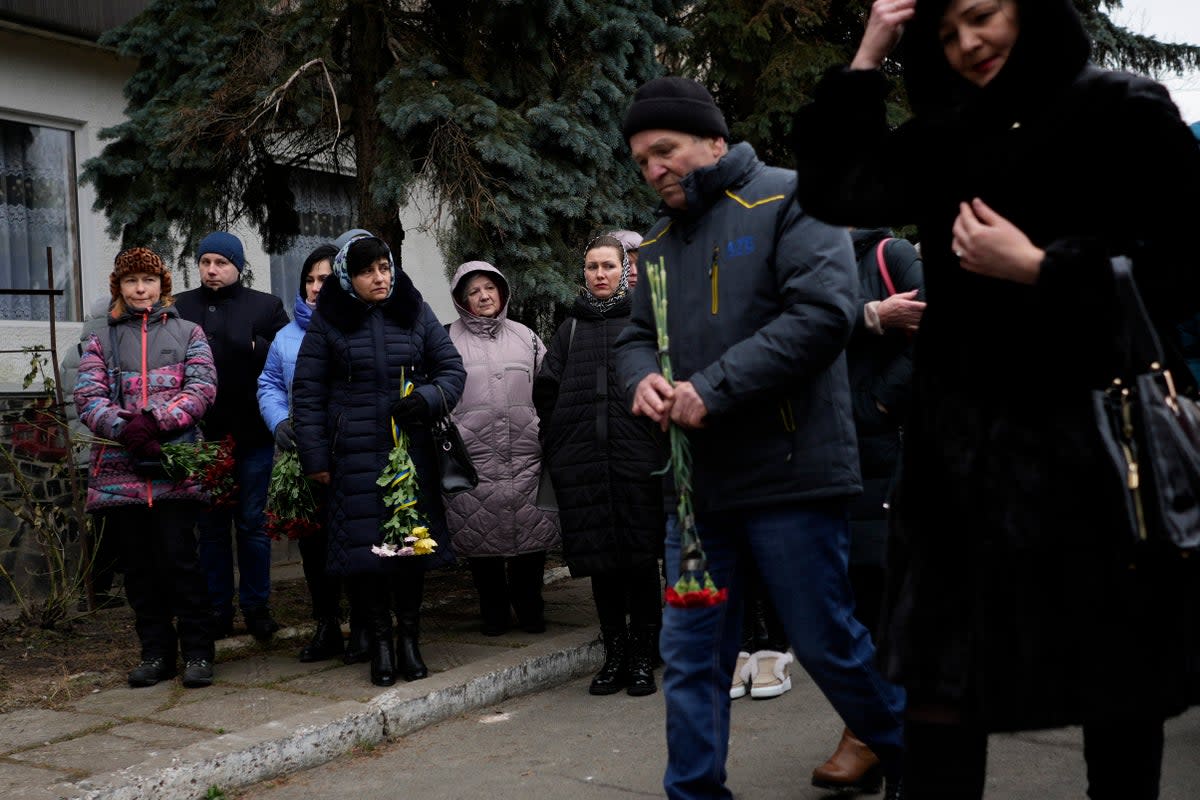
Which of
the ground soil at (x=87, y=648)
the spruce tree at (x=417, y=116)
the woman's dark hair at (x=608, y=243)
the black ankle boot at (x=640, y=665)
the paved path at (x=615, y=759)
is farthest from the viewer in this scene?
the spruce tree at (x=417, y=116)

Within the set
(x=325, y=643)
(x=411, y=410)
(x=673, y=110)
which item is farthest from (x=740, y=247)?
(x=325, y=643)

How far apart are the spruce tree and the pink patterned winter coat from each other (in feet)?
6.72

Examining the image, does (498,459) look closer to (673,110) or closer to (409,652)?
(409,652)

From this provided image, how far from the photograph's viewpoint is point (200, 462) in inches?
231

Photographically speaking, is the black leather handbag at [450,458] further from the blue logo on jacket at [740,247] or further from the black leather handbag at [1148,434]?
the black leather handbag at [1148,434]

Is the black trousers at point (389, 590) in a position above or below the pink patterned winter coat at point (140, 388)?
below

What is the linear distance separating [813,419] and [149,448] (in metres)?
3.35

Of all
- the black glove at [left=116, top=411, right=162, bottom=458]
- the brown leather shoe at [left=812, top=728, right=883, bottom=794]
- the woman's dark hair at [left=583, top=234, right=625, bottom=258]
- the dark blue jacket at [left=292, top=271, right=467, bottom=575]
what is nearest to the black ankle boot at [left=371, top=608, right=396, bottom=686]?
the dark blue jacket at [left=292, top=271, right=467, bottom=575]

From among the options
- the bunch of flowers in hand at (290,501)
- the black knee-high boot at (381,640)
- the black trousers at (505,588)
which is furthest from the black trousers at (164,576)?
the black trousers at (505,588)

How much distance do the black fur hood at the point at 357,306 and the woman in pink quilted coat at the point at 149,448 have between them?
2.27ft

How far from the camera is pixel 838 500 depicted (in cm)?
359

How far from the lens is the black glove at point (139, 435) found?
227 inches

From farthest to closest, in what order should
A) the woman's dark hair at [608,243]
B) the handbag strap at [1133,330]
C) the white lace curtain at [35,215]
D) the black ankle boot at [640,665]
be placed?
the white lace curtain at [35,215], the woman's dark hair at [608,243], the black ankle boot at [640,665], the handbag strap at [1133,330]

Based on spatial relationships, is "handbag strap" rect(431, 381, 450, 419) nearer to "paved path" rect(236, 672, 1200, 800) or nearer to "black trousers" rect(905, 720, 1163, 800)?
"paved path" rect(236, 672, 1200, 800)
